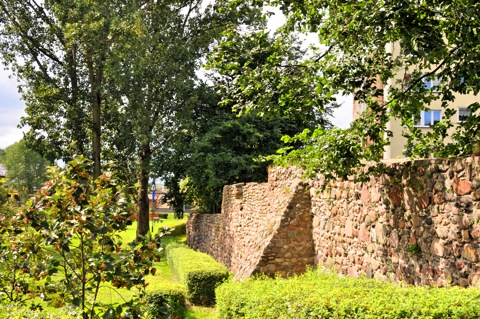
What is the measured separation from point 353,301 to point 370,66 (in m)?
4.01

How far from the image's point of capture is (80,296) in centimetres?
464

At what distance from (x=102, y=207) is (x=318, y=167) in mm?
3498

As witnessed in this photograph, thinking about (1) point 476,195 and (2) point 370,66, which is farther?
(2) point 370,66

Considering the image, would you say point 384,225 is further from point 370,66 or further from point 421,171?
point 370,66

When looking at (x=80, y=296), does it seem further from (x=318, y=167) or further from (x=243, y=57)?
(x=243, y=57)

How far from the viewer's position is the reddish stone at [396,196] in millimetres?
6844

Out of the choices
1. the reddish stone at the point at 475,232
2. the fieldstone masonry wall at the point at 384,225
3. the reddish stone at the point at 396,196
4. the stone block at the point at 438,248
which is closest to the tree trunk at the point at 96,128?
the fieldstone masonry wall at the point at 384,225

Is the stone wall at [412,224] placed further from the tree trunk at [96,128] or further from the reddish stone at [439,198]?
the tree trunk at [96,128]

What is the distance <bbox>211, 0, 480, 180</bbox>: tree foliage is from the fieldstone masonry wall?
0.72 meters

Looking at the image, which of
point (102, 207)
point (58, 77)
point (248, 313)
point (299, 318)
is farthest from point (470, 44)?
point (58, 77)

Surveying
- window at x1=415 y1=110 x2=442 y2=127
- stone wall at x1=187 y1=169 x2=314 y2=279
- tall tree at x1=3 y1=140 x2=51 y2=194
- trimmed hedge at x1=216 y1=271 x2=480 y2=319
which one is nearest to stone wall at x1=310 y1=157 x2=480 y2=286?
trimmed hedge at x1=216 y1=271 x2=480 y2=319

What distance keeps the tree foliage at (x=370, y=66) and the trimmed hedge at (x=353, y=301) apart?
1.90 metres

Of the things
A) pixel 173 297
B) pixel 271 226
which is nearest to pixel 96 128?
pixel 173 297

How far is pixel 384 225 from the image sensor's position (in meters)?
7.33
